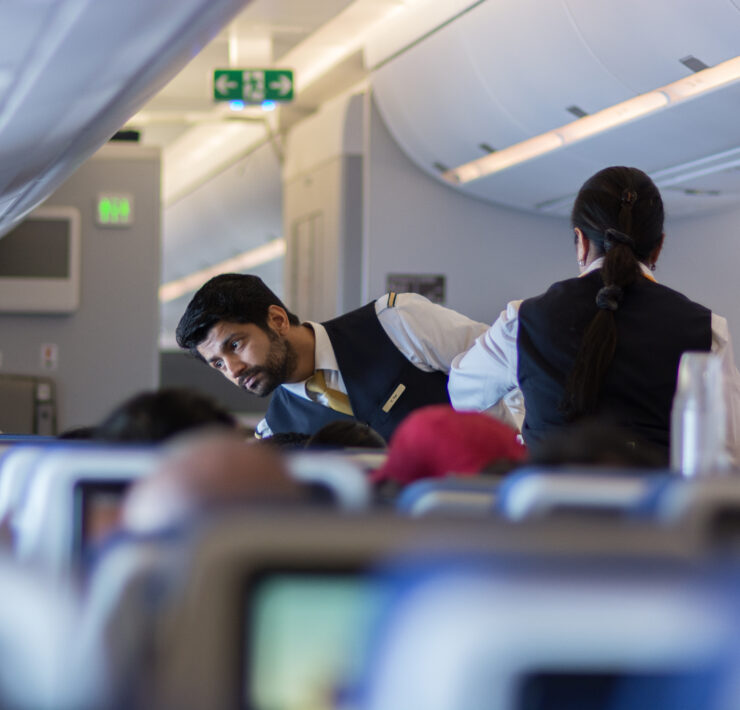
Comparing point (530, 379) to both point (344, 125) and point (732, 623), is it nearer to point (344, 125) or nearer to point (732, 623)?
point (732, 623)

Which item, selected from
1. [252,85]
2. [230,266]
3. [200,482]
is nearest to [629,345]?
[200,482]

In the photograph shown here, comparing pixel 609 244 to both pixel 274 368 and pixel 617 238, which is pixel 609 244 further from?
pixel 274 368

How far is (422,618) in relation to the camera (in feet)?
2.31

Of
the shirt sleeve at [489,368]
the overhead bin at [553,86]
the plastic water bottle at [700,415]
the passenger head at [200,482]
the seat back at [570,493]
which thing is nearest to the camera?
the passenger head at [200,482]

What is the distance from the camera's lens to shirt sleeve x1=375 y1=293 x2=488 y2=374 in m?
3.71

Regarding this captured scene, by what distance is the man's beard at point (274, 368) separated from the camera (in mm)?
3617

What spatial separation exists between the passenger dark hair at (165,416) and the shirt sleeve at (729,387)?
A: 1.24 m

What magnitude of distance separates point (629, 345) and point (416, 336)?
1171 millimetres

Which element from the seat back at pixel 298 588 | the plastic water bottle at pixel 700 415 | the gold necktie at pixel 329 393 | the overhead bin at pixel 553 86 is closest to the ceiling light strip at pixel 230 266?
the overhead bin at pixel 553 86

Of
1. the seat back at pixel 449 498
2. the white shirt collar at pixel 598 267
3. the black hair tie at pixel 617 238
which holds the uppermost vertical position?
the black hair tie at pixel 617 238

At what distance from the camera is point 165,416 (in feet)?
5.10

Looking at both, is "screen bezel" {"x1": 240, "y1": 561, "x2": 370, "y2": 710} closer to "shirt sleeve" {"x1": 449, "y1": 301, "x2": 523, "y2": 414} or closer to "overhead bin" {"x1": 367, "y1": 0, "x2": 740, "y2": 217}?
"shirt sleeve" {"x1": 449, "y1": 301, "x2": 523, "y2": 414}

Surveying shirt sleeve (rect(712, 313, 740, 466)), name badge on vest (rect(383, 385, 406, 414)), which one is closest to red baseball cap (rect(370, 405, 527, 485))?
shirt sleeve (rect(712, 313, 740, 466))

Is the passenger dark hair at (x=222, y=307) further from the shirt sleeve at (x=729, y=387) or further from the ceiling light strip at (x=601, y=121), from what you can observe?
the ceiling light strip at (x=601, y=121)
